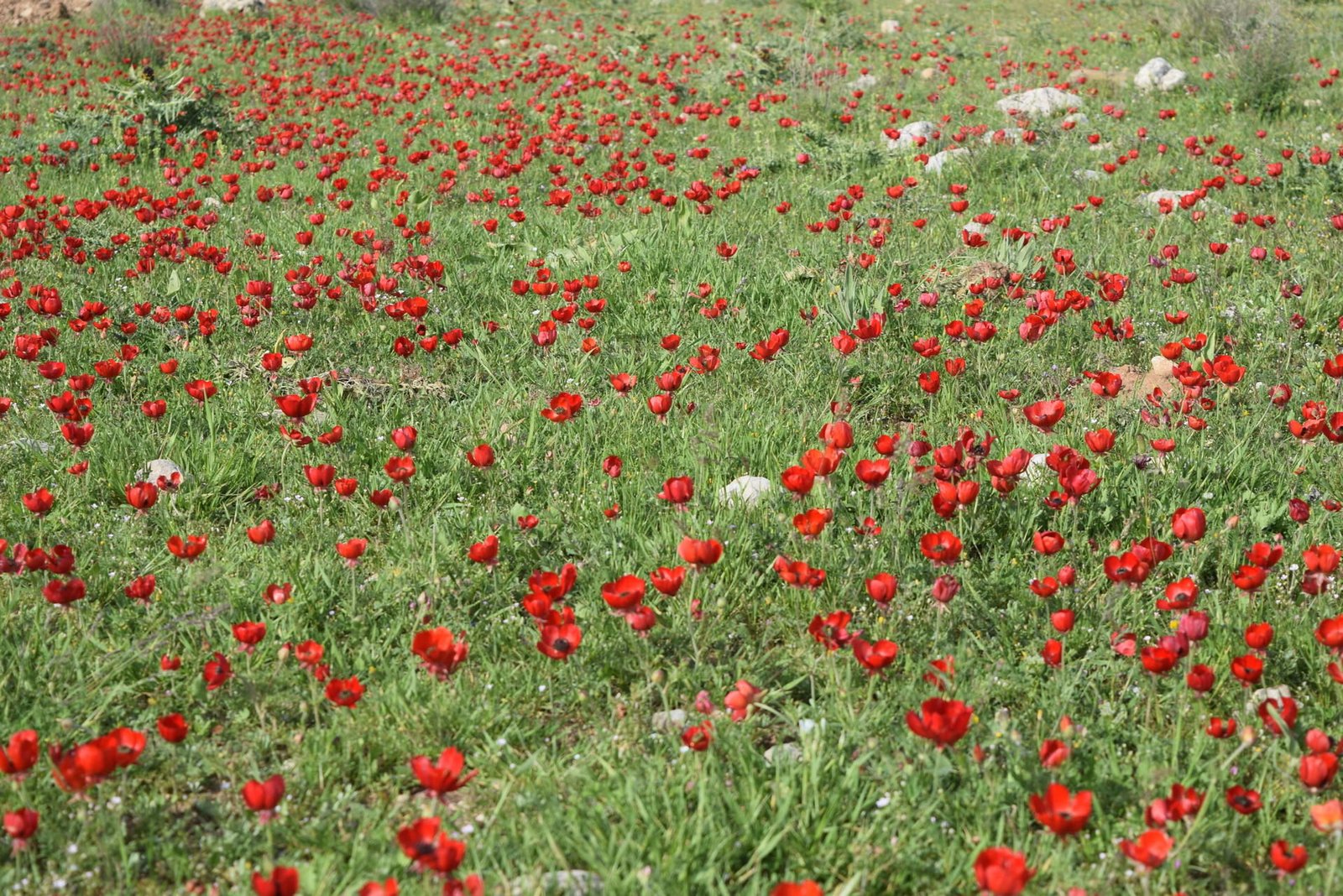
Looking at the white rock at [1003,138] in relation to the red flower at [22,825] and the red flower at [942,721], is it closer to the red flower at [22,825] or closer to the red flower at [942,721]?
the red flower at [942,721]

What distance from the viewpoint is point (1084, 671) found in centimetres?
279

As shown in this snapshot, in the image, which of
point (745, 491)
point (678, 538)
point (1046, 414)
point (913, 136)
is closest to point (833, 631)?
point (678, 538)

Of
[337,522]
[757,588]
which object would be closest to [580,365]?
[337,522]

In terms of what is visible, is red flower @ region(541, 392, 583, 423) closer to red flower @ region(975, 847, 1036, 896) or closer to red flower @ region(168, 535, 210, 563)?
red flower @ region(168, 535, 210, 563)

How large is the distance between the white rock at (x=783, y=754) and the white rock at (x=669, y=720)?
22cm

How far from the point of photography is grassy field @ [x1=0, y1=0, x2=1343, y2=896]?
2.26 meters

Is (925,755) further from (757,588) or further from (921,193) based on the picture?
(921,193)

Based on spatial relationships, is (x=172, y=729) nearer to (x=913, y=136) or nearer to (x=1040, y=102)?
(x=913, y=136)

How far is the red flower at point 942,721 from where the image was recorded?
2.15 meters

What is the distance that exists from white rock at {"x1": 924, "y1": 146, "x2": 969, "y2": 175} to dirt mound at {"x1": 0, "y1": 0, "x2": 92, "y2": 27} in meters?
13.9

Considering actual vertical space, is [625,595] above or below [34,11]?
below

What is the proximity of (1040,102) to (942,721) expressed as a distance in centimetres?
911

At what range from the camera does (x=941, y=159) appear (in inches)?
314

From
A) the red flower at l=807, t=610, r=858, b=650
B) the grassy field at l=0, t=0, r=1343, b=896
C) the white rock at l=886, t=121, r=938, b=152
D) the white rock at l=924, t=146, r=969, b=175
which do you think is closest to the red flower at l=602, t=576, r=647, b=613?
the grassy field at l=0, t=0, r=1343, b=896
